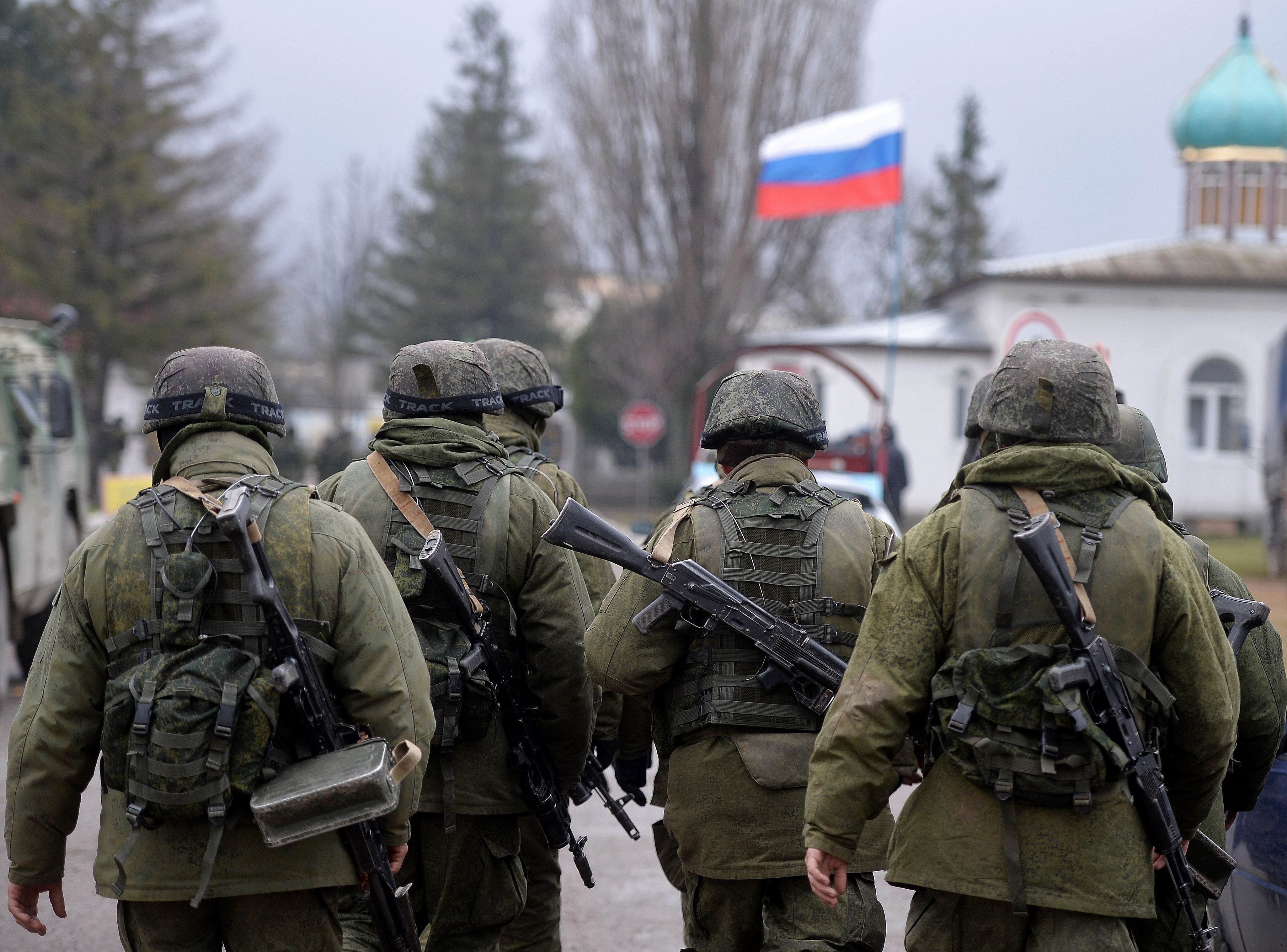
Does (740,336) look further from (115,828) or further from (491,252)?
(115,828)

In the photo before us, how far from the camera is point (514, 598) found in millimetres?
3840

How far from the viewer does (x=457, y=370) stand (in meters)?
3.96

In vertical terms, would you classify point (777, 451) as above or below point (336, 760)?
above

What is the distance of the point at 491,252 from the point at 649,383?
1266 cm

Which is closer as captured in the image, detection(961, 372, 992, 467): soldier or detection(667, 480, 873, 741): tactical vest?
detection(961, 372, 992, 467): soldier

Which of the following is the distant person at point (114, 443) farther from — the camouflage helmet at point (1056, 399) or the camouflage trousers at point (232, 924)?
the camouflage helmet at point (1056, 399)

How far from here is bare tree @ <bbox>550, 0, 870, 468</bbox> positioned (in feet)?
88.8

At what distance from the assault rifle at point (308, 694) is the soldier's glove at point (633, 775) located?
136 cm

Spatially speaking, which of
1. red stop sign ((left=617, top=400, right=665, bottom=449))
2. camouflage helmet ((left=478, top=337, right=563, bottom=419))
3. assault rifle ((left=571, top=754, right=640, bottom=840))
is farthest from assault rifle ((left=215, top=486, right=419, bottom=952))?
red stop sign ((left=617, top=400, right=665, bottom=449))

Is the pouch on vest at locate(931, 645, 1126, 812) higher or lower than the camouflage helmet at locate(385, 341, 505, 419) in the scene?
lower

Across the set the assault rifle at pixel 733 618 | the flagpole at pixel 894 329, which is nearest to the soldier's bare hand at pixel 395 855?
the assault rifle at pixel 733 618

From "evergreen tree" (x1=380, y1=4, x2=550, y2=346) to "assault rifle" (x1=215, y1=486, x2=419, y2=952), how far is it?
36.6m

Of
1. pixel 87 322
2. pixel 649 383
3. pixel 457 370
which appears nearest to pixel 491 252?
pixel 649 383

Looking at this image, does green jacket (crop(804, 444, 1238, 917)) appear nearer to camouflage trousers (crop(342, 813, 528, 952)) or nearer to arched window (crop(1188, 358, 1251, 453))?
camouflage trousers (crop(342, 813, 528, 952))
